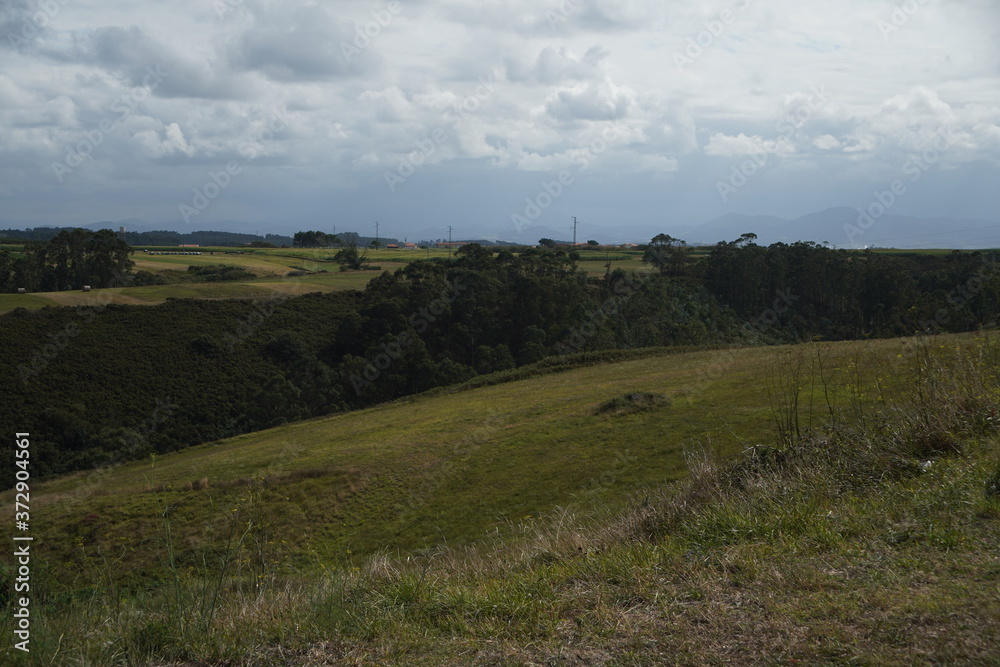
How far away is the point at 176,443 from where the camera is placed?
1640 inches

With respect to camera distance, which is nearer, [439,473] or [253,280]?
[439,473]

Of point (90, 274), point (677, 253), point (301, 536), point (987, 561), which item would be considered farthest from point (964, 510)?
point (90, 274)

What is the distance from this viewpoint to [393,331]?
5559 centimetres

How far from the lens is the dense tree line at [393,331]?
4425 centimetres

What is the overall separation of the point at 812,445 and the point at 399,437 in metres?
16.9

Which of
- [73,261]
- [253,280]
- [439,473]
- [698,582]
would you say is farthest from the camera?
[253,280]

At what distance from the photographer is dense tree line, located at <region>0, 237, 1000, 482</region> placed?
1742 inches

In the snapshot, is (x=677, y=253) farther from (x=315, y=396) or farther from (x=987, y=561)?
(x=987, y=561)

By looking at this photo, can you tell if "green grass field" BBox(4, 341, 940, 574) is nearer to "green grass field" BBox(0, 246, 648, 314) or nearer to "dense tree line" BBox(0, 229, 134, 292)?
"green grass field" BBox(0, 246, 648, 314)

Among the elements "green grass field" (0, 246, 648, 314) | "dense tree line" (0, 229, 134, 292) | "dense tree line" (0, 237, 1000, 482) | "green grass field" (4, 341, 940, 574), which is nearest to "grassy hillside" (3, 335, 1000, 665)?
"green grass field" (4, 341, 940, 574)

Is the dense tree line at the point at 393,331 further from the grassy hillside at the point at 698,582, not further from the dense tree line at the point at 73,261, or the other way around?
the grassy hillside at the point at 698,582

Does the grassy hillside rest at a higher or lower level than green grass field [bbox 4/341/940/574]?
higher

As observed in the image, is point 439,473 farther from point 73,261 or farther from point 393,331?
A: point 73,261

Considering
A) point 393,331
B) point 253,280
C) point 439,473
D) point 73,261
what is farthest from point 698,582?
point 253,280
